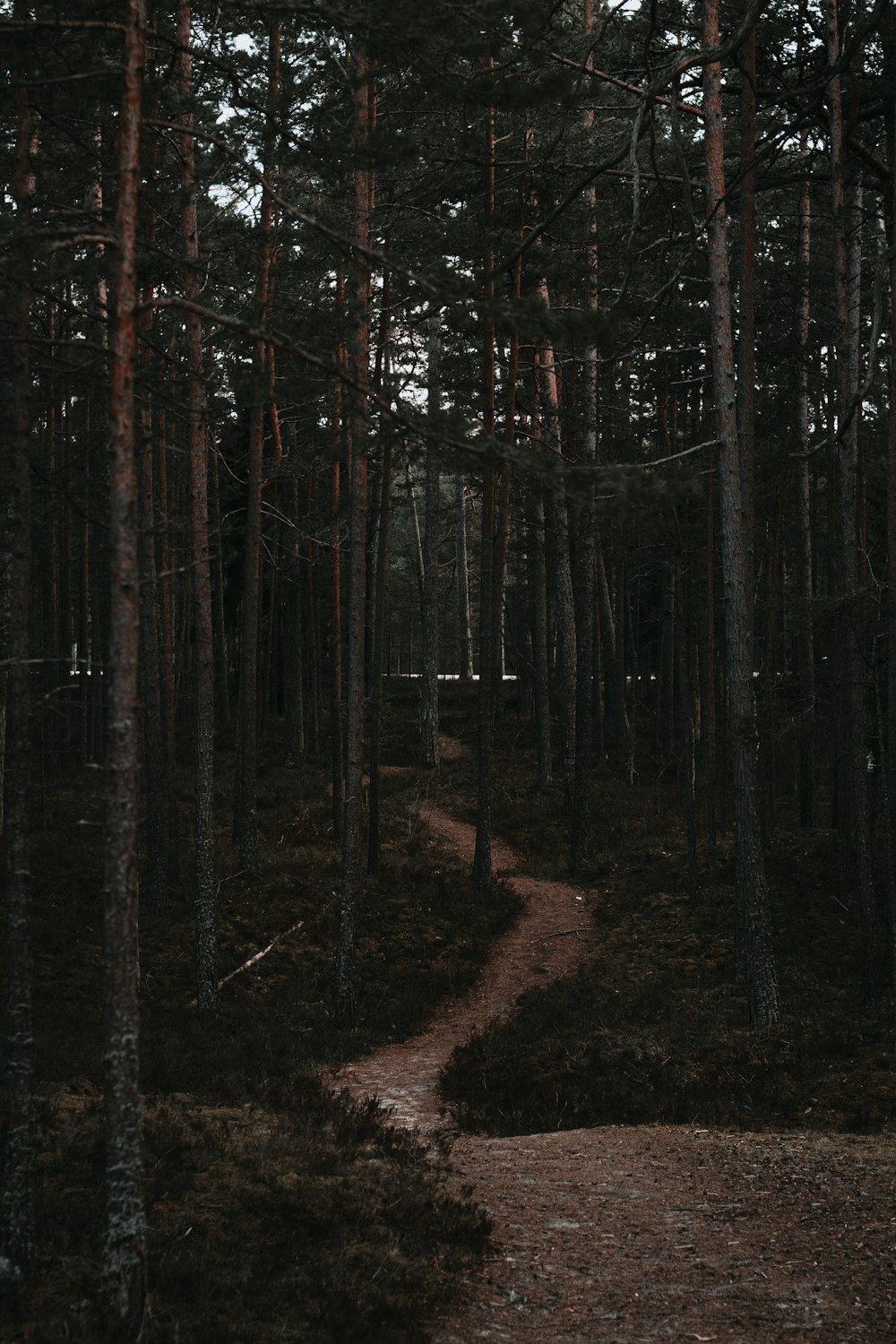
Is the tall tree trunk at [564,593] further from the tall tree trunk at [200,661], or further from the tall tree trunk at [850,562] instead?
the tall tree trunk at [200,661]

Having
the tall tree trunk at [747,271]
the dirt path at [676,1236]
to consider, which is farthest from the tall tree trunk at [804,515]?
the dirt path at [676,1236]

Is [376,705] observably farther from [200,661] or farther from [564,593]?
[564,593]

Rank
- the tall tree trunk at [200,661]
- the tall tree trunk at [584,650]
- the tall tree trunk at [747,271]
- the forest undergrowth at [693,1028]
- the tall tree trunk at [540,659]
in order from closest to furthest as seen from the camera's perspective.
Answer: the forest undergrowth at [693,1028], the tall tree trunk at [747,271], the tall tree trunk at [200,661], the tall tree trunk at [584,650], the tall tree trunk at [540,659]

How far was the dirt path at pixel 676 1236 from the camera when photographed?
644 cm

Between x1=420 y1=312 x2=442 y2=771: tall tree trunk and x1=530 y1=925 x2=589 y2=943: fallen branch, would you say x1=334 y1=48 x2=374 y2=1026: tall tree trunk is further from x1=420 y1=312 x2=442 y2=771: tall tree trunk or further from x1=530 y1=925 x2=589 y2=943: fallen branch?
x1=420 y1=312 x2=442 y2=771: tall tree trunk

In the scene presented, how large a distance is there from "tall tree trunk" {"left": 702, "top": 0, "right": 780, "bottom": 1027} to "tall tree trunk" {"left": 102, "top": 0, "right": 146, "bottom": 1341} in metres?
7.96

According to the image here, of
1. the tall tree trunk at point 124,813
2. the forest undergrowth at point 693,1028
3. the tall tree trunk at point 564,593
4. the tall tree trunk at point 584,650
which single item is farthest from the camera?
the tall tree trunk at point 564,593

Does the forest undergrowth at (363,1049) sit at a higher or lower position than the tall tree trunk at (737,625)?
lower

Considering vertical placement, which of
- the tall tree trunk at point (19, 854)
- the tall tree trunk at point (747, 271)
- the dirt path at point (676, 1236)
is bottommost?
the dirt path at point (676, 1236)

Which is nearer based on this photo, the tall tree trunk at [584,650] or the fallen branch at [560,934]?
the fallen branch at [560,934]

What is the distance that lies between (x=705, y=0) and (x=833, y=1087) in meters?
12.6

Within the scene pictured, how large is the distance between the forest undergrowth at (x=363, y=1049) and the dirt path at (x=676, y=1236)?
0.44 m

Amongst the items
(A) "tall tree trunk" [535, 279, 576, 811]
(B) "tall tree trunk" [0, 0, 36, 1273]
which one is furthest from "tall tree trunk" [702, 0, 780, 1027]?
(A) "tall tree trunk" [535, 279, 576, 811]

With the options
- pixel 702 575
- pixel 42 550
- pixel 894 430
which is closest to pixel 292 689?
pixel 42 550
